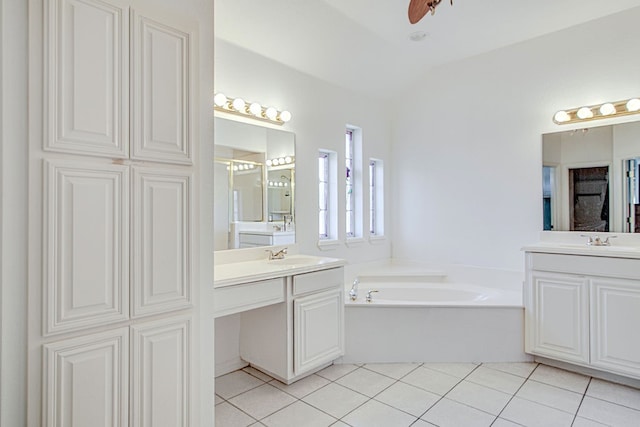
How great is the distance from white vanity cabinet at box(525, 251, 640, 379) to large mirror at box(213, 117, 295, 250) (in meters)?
2.05

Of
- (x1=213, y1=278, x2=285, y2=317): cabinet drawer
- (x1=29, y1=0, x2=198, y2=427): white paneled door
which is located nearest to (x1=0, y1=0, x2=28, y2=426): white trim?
(x1=29, y1=0, x2=198, y2=427): white paneled door

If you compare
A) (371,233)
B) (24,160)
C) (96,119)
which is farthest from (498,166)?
(24,160)

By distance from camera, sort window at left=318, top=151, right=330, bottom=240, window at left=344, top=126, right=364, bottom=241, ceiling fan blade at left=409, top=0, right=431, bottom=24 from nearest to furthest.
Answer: ceiling fan blade at left=409, top=0, right=431, bottom=24, window at left=318, top=151, right=330, bottom=240, window at left=344, top=126, right=364, bottom=241

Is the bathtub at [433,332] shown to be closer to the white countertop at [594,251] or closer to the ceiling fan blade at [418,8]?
the white countertop at [594,251]

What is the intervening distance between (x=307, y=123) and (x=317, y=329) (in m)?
1.85

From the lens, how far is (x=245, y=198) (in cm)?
279

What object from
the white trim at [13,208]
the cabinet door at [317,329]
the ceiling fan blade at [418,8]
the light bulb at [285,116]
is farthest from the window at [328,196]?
the white trim at [13,208]

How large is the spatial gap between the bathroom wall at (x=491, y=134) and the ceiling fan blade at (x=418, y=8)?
6.01ft

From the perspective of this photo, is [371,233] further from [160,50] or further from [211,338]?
[160,50]

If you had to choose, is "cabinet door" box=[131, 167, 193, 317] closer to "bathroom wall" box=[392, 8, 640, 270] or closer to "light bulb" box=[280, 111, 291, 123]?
"light bulb" box=[280, 111, 291, 123]

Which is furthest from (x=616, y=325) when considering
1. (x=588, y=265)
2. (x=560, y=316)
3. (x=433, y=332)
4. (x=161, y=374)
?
(x=161, y=374)

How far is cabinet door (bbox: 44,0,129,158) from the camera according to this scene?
1261 millimetres

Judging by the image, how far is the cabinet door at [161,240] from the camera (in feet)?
4.83

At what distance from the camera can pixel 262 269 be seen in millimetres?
2400
